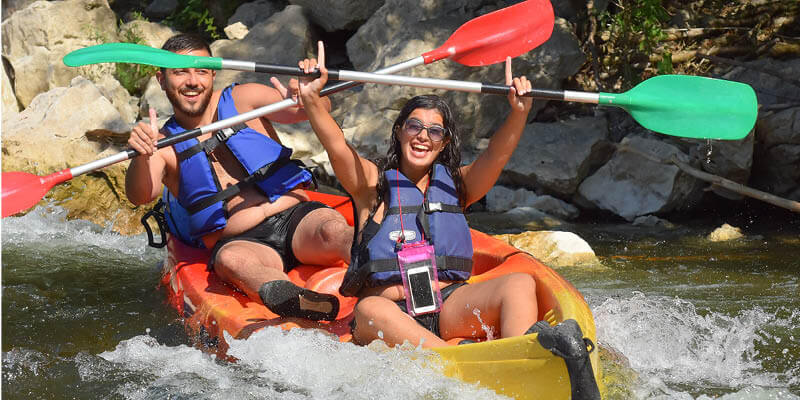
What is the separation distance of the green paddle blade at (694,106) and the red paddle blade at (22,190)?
80.0 inches

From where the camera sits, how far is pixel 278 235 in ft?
11.4

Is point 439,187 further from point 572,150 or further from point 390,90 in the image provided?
point 390,90

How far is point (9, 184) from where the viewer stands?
9.92 feet

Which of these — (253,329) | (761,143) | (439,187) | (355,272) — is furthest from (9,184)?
(761,143)

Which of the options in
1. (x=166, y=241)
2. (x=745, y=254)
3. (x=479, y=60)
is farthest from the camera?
(x=745, y=254)

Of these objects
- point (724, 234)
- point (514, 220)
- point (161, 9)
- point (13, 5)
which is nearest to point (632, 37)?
point (514, 220)

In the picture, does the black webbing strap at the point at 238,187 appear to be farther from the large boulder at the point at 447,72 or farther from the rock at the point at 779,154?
the rock at the point at 779,154

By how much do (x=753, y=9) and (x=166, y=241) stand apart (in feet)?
15.0

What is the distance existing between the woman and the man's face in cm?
84

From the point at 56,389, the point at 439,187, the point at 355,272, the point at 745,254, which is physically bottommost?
the point at 745,254

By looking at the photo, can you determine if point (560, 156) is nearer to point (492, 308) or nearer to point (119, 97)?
point (492, 308)

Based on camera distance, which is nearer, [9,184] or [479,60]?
[9,184]

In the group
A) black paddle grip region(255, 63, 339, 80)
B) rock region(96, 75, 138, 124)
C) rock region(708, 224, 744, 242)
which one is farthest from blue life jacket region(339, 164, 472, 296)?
rock region(96, 75, 138, 124)

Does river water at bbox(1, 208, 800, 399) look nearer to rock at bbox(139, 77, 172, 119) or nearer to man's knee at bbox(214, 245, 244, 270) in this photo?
man's knee at bbox(214, 245, 244, 270)
